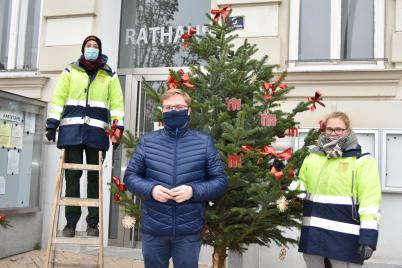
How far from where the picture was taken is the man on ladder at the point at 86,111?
4688 millimetres

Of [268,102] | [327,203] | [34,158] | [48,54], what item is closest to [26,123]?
[34,158]

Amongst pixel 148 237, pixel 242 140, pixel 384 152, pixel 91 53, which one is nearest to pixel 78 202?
pixel 91 53

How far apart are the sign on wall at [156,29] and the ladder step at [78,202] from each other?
337cm

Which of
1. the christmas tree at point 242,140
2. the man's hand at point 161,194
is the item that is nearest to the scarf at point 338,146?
the christmas tree at point 242,140

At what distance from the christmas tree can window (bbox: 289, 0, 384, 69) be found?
228 cm

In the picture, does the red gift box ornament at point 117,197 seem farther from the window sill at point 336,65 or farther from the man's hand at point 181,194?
the window sill at point 336,65

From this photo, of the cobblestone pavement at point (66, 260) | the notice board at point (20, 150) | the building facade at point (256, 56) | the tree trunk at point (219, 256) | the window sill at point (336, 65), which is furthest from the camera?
the notice board at point (20, 150)

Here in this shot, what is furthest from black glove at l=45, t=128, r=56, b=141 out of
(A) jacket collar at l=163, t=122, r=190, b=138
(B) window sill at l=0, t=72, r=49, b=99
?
(B) window sill at l=0, t=72, r=49, b=99

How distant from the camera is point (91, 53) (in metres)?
4.68

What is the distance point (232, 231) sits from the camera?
3549 mm

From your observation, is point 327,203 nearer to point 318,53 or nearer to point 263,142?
point 263,142

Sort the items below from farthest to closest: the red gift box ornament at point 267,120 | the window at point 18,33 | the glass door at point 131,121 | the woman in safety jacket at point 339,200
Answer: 1. the window at point 18,33
2. the glass door at point 131,121
3. the red gift box ornament at point 267,120
4. the woman in safety jacket at point 339,200

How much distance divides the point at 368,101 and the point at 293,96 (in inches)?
33.5

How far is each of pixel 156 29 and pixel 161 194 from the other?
5.00m
